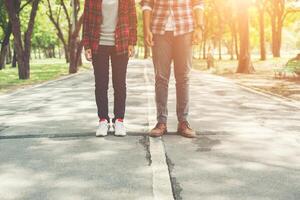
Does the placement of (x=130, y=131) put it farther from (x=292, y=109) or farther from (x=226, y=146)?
(x=292, y=109)

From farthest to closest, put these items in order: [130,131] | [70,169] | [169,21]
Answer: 1. [130,131]
2. [169,21]
3. [70,169]

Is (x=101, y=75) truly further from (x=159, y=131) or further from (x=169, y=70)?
(x=159, y=131)

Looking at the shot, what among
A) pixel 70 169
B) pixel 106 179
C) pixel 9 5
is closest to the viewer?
pixel 106 179

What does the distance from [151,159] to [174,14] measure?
186 cm

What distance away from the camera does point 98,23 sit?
5.71m

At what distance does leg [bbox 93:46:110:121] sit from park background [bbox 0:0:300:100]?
0.81 metres

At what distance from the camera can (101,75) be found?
5887 mm

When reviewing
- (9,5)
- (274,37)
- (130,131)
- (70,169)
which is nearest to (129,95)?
(130,131)

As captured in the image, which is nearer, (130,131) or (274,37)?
(130,131)

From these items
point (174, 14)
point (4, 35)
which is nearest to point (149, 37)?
point (174, 14)

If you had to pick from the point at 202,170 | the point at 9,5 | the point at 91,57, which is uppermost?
the point at 9,5

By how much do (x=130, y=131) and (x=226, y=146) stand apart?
1450mm

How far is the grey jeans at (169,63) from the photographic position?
226 inches

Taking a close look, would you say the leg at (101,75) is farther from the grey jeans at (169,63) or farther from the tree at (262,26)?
the tree at (262,26)
